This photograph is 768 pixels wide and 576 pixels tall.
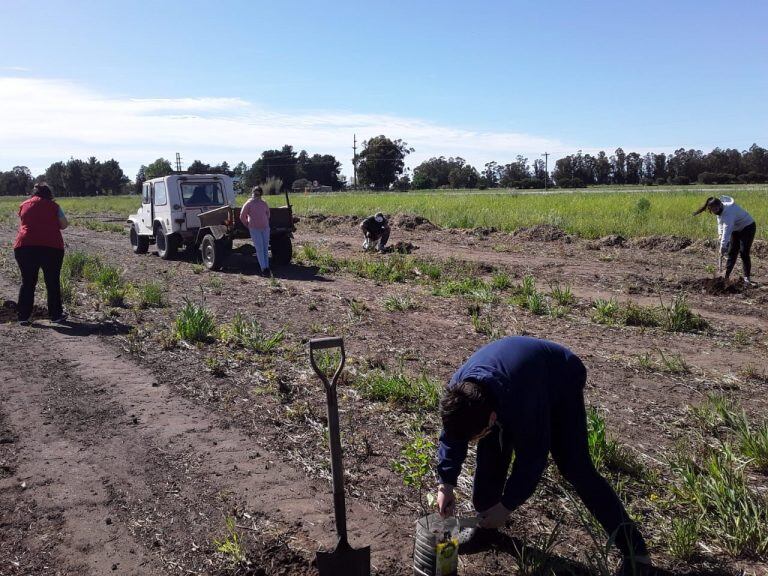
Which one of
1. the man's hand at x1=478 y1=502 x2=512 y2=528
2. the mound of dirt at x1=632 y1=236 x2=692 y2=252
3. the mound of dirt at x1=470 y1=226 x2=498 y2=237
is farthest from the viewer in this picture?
the mound of dirt at x1=470 y1=226 x2=498 y2=237

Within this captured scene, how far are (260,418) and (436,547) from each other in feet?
9.18

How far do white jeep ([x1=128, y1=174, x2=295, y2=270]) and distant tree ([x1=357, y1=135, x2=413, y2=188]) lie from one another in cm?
7756

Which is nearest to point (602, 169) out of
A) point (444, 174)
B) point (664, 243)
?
point (444, 174)

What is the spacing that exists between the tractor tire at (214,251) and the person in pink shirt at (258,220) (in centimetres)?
113

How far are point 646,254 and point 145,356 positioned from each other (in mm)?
11603

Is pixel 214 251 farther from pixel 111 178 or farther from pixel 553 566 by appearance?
pixel 111 178

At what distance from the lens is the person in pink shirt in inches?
507

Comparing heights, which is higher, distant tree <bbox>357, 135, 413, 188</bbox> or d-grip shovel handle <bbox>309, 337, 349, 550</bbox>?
distant tree <bbox>357, 135, 413, 188</bbox>

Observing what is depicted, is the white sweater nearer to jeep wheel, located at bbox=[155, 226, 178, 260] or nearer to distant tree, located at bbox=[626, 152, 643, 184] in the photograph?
jeep wheel, located at bbox=[155, 226, 178, 260]

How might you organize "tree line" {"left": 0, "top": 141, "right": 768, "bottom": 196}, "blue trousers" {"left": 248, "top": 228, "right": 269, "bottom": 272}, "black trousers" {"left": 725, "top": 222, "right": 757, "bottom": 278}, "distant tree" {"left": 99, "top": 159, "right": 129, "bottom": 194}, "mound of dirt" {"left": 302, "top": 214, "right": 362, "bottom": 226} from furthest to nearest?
1. "distant tree" {"left": 99, "top": 159, "right": 129, "bottom": 194}
2. "tree line" {"left": 0, "top": 141, "right": 768, "bottom": 196}
3. "mound of dirt" {"left": 302, "top": 214, "right": 362, "bottom": 226}
4. "blue trousers" {"left": 248, "top": 228, "right": 269, "bottom": 272}
5. "black trousers" {"left": 725, "top": 222, "right": 757, "bottom": 278}

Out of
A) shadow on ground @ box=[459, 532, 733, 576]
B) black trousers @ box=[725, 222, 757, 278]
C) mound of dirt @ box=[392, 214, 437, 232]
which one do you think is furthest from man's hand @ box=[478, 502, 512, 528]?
mound of dirt @ box=[392, 214, 437, 232]

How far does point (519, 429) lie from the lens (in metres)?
2.90

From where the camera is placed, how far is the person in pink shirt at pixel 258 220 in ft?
42.3

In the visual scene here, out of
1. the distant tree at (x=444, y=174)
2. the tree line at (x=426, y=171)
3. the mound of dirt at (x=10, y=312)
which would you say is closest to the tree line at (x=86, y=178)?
the tree line at (x=426, y=171)
